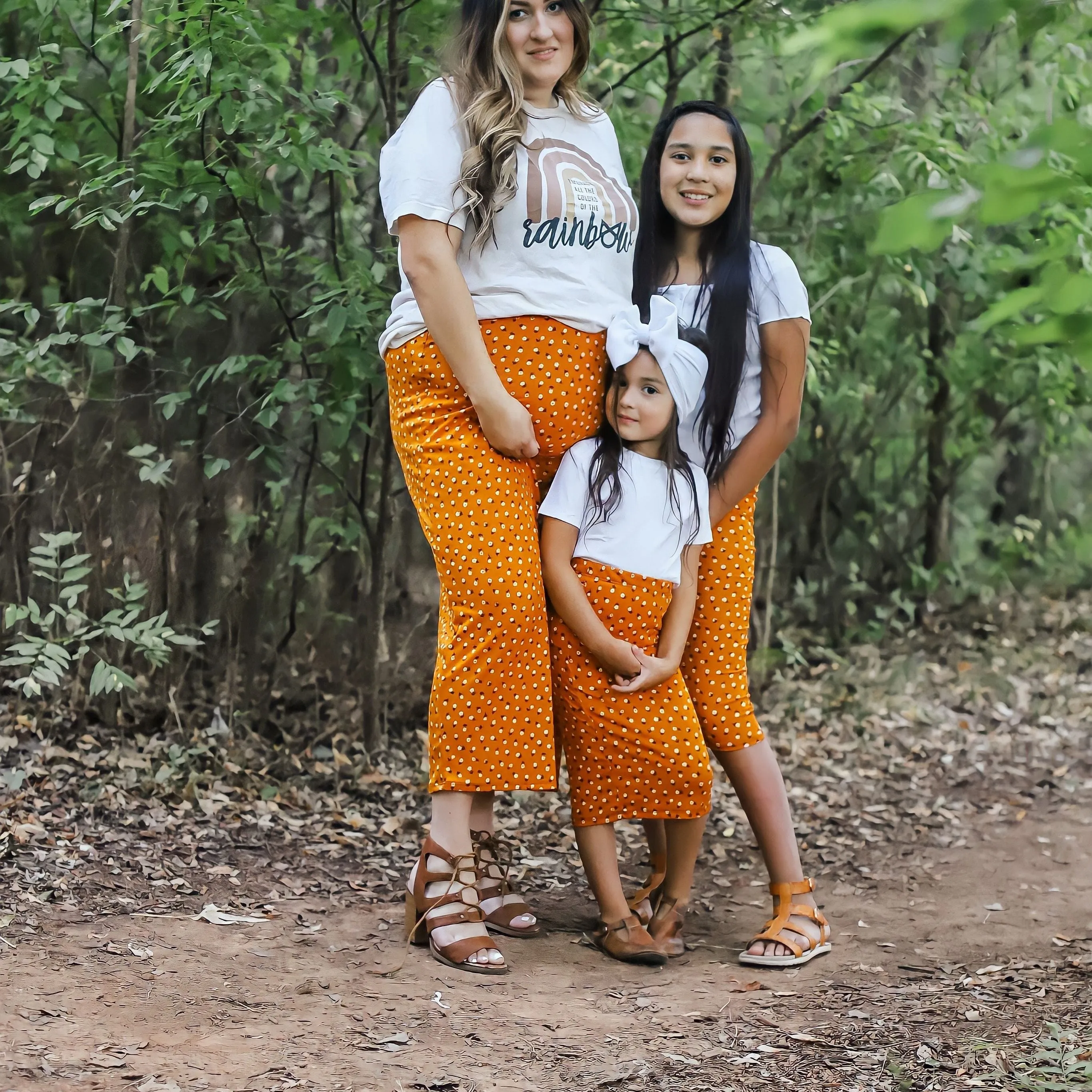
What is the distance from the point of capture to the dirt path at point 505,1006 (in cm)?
225

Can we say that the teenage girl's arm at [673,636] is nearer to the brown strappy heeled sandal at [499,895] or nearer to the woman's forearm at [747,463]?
the woman's forearm at [747,463]

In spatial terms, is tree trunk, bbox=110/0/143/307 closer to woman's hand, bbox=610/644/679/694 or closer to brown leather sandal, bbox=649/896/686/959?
woman's hand, bbox=610/644/679/694

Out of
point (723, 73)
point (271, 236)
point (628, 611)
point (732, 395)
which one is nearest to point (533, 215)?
point (732, 395)

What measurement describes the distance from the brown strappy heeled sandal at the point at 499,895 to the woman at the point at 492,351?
4.0 inches

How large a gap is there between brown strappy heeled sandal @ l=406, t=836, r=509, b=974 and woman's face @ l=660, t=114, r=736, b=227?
148 cm

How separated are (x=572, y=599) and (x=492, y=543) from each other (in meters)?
0.22

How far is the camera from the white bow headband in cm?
269

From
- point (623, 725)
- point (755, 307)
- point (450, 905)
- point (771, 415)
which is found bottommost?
point (450, 905)

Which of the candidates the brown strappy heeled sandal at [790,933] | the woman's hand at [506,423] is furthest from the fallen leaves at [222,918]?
the woman's hand at [506,423]

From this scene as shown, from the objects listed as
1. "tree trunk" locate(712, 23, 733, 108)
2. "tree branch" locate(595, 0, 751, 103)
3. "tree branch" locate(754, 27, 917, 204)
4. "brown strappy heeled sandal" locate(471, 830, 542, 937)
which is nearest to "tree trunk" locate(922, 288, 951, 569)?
"tree branch" locate(754, 27, 917, 204)

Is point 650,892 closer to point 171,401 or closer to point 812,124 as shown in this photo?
point 171,401

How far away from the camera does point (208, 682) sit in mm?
4145

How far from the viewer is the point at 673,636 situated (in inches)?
112

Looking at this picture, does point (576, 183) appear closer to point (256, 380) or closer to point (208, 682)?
point (256, 380)
